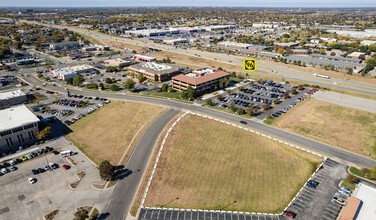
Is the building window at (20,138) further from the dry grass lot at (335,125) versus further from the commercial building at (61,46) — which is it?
the commercial building at (61,46)

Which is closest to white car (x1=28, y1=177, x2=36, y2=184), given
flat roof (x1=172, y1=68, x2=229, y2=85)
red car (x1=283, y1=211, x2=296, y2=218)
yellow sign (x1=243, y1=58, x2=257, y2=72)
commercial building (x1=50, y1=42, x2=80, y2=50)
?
red car (x1=283, y1=211, x2=296, y2=218)

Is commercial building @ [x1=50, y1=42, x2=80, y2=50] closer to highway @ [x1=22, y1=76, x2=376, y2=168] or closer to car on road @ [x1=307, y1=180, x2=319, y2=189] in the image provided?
highway @ [x1=22, y1=76, x2=376, y2=168]

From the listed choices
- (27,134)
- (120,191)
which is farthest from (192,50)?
(120,191)

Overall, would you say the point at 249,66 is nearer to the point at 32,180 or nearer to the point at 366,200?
the point at 366,200

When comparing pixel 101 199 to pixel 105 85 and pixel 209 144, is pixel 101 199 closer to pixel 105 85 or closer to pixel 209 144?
pixel 209 144


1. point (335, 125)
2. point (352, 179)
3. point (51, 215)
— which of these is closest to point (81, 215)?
point (51, 215)

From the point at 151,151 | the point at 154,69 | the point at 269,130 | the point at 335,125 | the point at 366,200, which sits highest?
the point at 154,69
